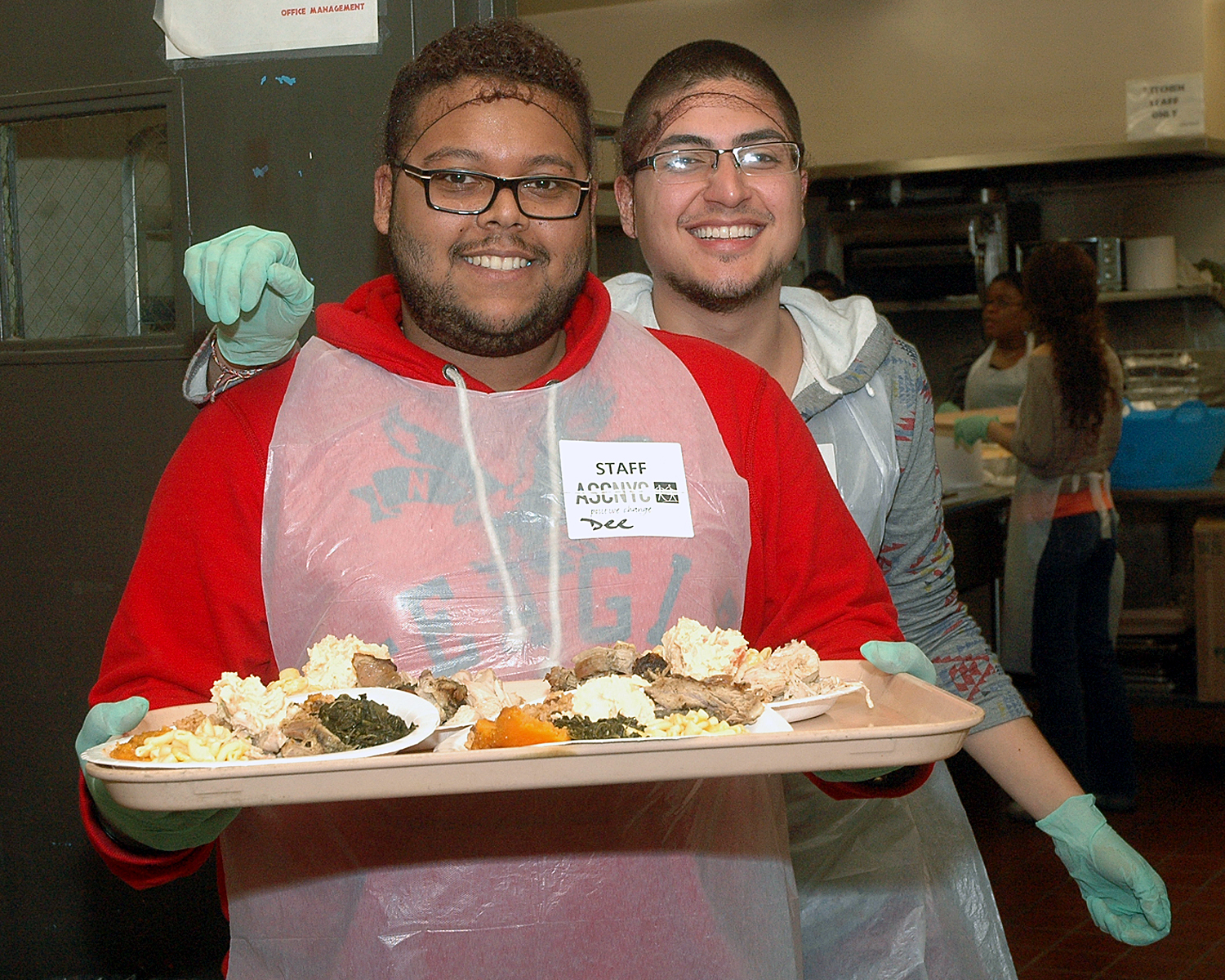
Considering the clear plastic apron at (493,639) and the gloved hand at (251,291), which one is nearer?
the clear plastic apron at (493,639)

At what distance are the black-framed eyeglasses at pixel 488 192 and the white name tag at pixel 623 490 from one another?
24 cm

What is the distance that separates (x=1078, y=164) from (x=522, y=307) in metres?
4.27

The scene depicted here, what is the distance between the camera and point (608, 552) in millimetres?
1291

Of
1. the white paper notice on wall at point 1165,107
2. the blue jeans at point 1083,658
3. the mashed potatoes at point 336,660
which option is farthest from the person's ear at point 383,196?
the white paper notice on wall at point 1165,107

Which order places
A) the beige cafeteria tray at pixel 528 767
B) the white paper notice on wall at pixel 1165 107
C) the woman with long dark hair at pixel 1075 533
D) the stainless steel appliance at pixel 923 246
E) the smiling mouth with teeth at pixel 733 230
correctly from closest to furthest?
the beige cafeteria tray at pixel 528 767
the smiling mouth with teeth at pixel 733 230
the woman with long dark hair at pixel 1075 533
the white paper notice on wall at pixel 1165 107
the stainless steel appliance at pixel 923 246

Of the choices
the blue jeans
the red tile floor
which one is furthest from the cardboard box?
the blue jeans

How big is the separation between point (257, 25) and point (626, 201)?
55cm

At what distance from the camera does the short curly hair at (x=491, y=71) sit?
1.38 m

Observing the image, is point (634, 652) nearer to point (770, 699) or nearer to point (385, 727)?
point (770, 699)

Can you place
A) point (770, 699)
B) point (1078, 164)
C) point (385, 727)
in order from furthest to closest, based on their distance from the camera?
point (1078, 164) < point (770, 699) < point (385, 727)

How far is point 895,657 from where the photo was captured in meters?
1.17

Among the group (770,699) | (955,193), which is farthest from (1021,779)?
(955,193)

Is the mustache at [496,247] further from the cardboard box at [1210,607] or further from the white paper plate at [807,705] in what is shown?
the cardboard box at [1210,607]

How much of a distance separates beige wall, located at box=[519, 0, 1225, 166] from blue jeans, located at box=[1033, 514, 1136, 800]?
1.78 meters
